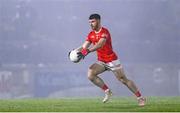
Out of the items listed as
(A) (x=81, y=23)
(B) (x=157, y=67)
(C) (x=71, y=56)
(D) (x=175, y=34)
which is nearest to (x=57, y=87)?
(A) (x=81, y=23)

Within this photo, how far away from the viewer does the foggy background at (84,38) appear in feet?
47.8

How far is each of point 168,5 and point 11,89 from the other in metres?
5.61

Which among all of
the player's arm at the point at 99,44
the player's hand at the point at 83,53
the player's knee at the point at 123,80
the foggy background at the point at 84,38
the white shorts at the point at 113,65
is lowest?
the player's knee at the point at 123,80

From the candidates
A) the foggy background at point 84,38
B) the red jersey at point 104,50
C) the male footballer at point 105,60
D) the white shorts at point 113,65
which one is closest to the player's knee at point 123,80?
the male footballer at point 105,60

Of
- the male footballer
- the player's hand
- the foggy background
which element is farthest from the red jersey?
the foggy background

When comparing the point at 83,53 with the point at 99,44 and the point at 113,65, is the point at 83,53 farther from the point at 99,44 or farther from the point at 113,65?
the point at 113,65

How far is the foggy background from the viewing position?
1458 cm

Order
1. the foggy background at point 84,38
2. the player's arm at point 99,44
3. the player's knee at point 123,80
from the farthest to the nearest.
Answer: the foggy background at point 84,38 → the player's knee at point 123,80 → the player's arm at point 99,44

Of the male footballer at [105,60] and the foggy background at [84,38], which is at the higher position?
the foggy background at [84,38]

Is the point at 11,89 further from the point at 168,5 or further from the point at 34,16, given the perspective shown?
the point at 168,5

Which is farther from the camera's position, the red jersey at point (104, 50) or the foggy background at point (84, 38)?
the foggy background at point (84, 38)

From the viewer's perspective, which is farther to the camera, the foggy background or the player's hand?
the foggy background

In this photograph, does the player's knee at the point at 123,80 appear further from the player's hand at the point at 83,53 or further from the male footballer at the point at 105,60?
the player's hand at the point at 83,53

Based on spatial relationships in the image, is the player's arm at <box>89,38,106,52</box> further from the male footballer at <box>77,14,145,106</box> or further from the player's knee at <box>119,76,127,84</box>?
the player's knee at <box>119,76,127,84</box>
